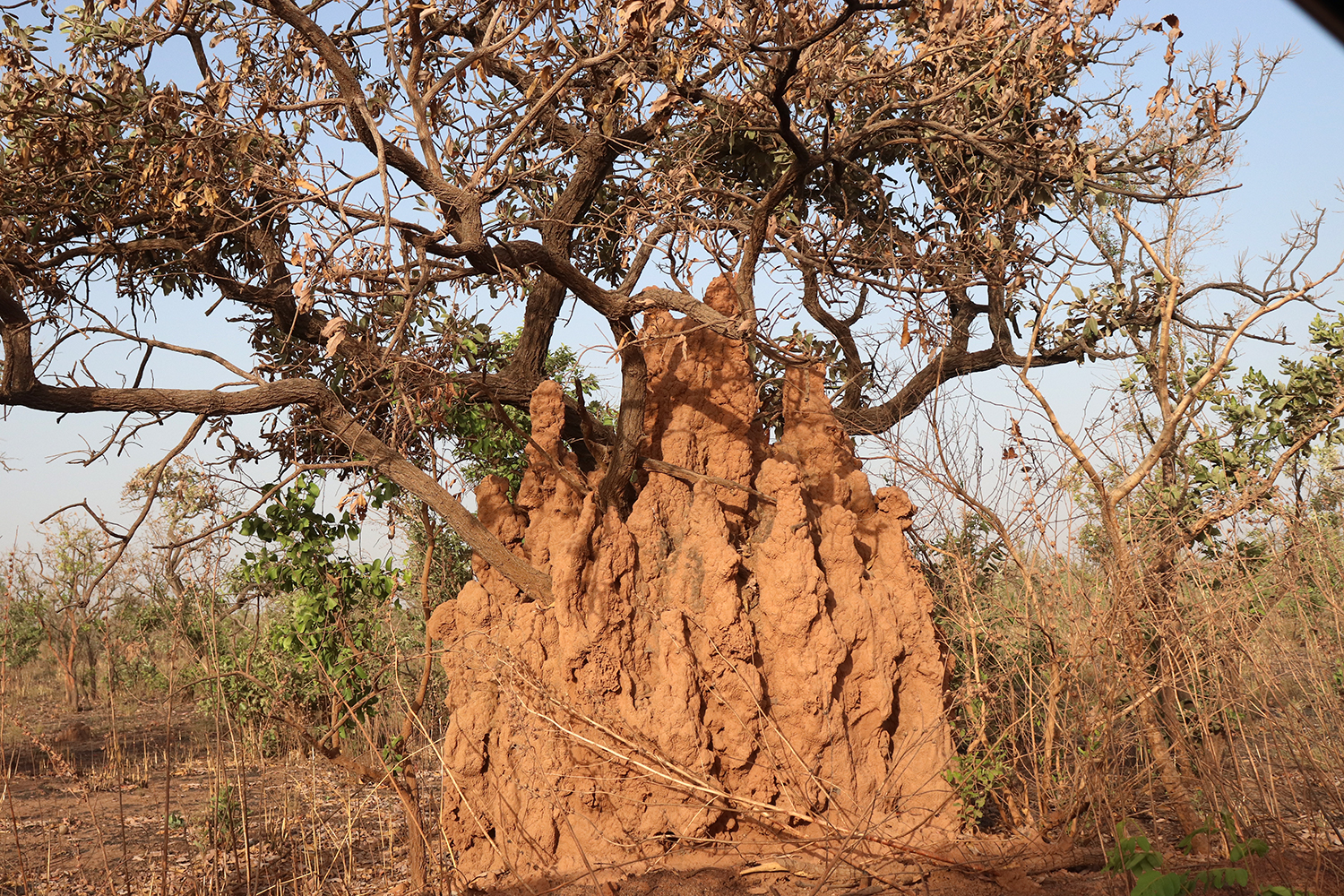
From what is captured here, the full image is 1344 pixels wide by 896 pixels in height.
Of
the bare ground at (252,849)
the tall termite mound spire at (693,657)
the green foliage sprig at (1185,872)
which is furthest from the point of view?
the tall termite mound spire at (693,657)

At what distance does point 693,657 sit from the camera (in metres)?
4.95

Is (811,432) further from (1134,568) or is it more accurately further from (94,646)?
(94,646)

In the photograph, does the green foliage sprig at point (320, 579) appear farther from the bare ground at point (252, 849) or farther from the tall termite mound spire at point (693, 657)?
the tall termite mound spire at point (693, 657)

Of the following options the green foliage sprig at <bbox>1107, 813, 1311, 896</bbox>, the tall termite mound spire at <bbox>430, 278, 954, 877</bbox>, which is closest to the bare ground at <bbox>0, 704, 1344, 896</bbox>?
the green foliage sprig at <bbox>1107, 813, 1311, 896</bbox>

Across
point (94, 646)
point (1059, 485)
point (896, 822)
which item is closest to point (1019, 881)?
point (896, 822)

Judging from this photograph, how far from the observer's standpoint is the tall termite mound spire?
4.79 meters

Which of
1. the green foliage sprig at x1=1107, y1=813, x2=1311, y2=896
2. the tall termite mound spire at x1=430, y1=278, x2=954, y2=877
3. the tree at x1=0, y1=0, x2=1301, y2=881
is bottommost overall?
the green foliage sprig at x1=1107, y1=813, x2=1311, y2=896

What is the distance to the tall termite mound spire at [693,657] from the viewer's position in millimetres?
4785

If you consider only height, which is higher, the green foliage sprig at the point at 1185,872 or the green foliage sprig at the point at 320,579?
the green foliage sprig at the point at 320,579

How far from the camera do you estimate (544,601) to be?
211 inches

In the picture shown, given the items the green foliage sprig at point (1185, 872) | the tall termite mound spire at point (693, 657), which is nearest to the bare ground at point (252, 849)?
the green foliage sprig at point (1185, 872)

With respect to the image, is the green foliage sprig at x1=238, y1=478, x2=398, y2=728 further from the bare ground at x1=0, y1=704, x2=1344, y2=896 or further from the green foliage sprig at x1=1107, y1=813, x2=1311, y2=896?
the green foliage sprig at x1=1107, y1=813, x2=1311, y2=896

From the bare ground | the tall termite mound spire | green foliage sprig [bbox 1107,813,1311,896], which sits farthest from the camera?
the tall termite mound spire

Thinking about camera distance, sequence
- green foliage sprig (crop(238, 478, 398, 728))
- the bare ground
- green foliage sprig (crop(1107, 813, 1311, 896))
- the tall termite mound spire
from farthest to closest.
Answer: green foliage sprig (crop(238, 478, 398, 728)) < the tall termite mound spire < the bare ground < green foliage sprig (crop(1107, 813, 1311, 896))
